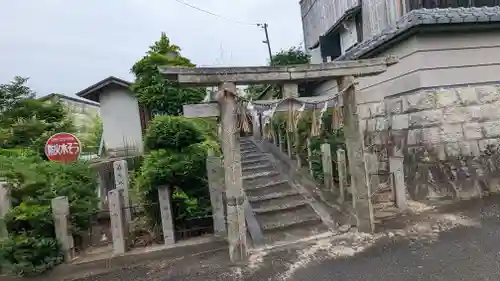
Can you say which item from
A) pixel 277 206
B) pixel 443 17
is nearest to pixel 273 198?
pixel 277 206

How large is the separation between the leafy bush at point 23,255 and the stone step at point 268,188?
434 cm

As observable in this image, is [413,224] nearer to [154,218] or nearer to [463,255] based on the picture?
[463,255]

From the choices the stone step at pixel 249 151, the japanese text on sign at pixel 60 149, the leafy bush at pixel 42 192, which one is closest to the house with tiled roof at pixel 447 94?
the stone step at pixel 249 151

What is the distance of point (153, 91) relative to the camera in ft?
38.7

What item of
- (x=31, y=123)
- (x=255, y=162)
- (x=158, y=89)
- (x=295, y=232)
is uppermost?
(x=158, y=89)

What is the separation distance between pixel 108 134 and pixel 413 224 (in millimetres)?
14729

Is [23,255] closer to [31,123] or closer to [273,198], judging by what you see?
[273,198]

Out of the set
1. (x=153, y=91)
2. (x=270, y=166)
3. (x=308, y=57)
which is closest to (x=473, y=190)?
(x=270, y=166)

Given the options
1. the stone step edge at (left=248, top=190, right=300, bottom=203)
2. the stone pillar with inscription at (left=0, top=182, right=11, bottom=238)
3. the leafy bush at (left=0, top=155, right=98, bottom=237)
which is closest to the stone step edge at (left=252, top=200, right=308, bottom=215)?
the stone step edge at (left=248, top=190, right=300, bottom=203)

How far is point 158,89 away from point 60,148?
4.57 m

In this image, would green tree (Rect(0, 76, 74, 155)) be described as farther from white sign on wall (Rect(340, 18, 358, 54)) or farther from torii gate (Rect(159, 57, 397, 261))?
white sign on wall (Rect(340, 18, 358, 54))

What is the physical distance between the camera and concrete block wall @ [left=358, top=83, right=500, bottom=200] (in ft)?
25.5

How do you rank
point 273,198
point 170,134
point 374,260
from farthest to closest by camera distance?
point 273,198 < point 170,134 < point 374,260

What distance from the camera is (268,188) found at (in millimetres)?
8266
